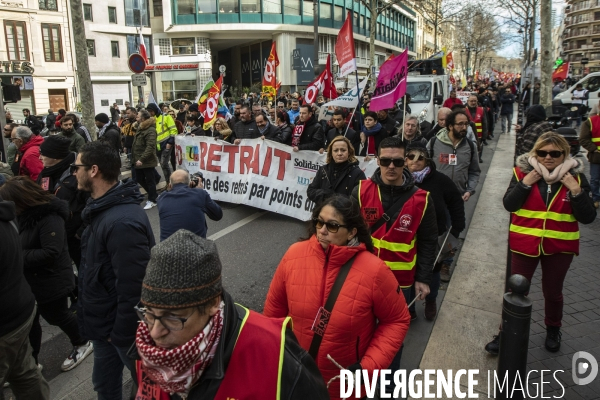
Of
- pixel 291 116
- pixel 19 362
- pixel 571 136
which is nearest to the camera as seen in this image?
pixel 19 362

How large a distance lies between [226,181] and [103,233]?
614cm

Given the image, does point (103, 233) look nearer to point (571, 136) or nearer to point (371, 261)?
point (371, 261)

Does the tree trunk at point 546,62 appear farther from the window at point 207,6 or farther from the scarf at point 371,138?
the window at point 207,6

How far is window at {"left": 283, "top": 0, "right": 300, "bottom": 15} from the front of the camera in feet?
144

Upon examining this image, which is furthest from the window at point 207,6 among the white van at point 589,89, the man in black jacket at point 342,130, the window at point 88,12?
the man in black jacket at point 342,130

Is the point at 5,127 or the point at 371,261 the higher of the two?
the point at 5,127

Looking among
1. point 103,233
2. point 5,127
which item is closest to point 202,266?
point 103,233

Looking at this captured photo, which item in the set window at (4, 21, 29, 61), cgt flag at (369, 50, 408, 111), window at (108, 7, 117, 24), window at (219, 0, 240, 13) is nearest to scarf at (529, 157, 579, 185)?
cgt flag at (369, 50, 408, 111)

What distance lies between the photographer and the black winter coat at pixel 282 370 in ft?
A: 4.88

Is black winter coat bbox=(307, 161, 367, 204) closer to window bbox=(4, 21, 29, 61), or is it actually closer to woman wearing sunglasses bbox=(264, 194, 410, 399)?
woman wearing sunglasses bbox=(264, 194, 410, 399)

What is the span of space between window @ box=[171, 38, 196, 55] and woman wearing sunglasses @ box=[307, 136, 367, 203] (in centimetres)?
4112

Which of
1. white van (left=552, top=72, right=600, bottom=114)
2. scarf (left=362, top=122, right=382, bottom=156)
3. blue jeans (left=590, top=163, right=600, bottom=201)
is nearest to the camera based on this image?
blue jeans (left=590, top=163, right=600, bottom=201)

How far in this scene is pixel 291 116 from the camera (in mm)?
13633

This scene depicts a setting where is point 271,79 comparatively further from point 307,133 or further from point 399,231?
point 399,231
